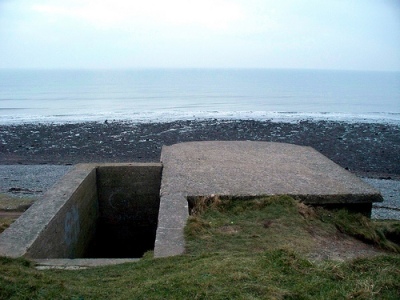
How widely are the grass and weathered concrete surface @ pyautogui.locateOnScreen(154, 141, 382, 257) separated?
19.4 inches

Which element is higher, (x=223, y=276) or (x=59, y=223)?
(x=223, y=276)

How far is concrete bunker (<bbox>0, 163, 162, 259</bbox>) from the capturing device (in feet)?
21.1

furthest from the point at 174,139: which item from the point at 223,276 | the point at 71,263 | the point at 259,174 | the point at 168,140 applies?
the point at 223,276

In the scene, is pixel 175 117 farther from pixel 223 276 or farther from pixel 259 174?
pixel 223 276

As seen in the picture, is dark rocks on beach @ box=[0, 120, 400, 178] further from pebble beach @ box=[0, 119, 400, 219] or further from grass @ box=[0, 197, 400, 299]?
grass @ box=[0, 197, 400, 299]

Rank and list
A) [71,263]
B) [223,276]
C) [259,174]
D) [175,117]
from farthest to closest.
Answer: [175,117]
[259,174]
[71,263]
[223,276]

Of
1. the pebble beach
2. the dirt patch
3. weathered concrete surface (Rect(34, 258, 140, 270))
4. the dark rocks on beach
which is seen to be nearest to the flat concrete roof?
the dirt patch

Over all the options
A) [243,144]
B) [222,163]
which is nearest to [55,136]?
[243,144]

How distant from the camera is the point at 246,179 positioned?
7.14 m

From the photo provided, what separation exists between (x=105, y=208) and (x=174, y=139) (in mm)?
15425

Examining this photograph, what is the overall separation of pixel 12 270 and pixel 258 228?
2.90 m

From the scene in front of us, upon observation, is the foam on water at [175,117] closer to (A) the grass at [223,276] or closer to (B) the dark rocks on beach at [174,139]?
(B) the dark rocks on beach at [174,139]

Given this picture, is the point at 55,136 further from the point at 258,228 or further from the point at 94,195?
the point at 258,228

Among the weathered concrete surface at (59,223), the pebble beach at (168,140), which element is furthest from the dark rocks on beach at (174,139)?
the weathered concrete surface at (59,223)
